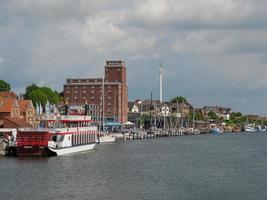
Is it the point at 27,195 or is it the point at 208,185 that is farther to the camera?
the point at 208,185

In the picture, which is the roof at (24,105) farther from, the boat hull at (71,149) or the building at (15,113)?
the boat hull at (71,149)

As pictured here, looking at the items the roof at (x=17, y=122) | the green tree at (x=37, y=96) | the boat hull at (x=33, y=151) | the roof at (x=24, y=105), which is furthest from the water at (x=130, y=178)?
the green tree at (x=37, y=96)

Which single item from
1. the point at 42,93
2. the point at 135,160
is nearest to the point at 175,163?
the point at 135,160

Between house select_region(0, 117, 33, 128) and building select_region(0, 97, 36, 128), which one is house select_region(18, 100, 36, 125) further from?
house select_region(0, 117, 33, 128)

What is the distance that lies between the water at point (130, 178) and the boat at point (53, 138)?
2.56m

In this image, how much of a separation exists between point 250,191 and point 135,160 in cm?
3962

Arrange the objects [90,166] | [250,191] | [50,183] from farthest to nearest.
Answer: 1. [90,166]
2. [50,183]
3. [250,191]

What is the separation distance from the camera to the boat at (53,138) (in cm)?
9875

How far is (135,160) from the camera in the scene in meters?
103

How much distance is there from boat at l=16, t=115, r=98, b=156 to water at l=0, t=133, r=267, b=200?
101 inches

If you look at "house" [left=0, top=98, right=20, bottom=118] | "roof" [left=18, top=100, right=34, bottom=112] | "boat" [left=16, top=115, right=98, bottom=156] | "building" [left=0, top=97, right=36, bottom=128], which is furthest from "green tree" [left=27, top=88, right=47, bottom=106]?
"boat" [left=16, top=115, right=98, bottom=156]

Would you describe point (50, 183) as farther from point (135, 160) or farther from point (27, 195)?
point (135, 160)

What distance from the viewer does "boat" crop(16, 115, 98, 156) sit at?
9875 centimetres

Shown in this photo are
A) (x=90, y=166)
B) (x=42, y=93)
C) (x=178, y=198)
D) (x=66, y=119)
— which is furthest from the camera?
(x=42, y=93)
